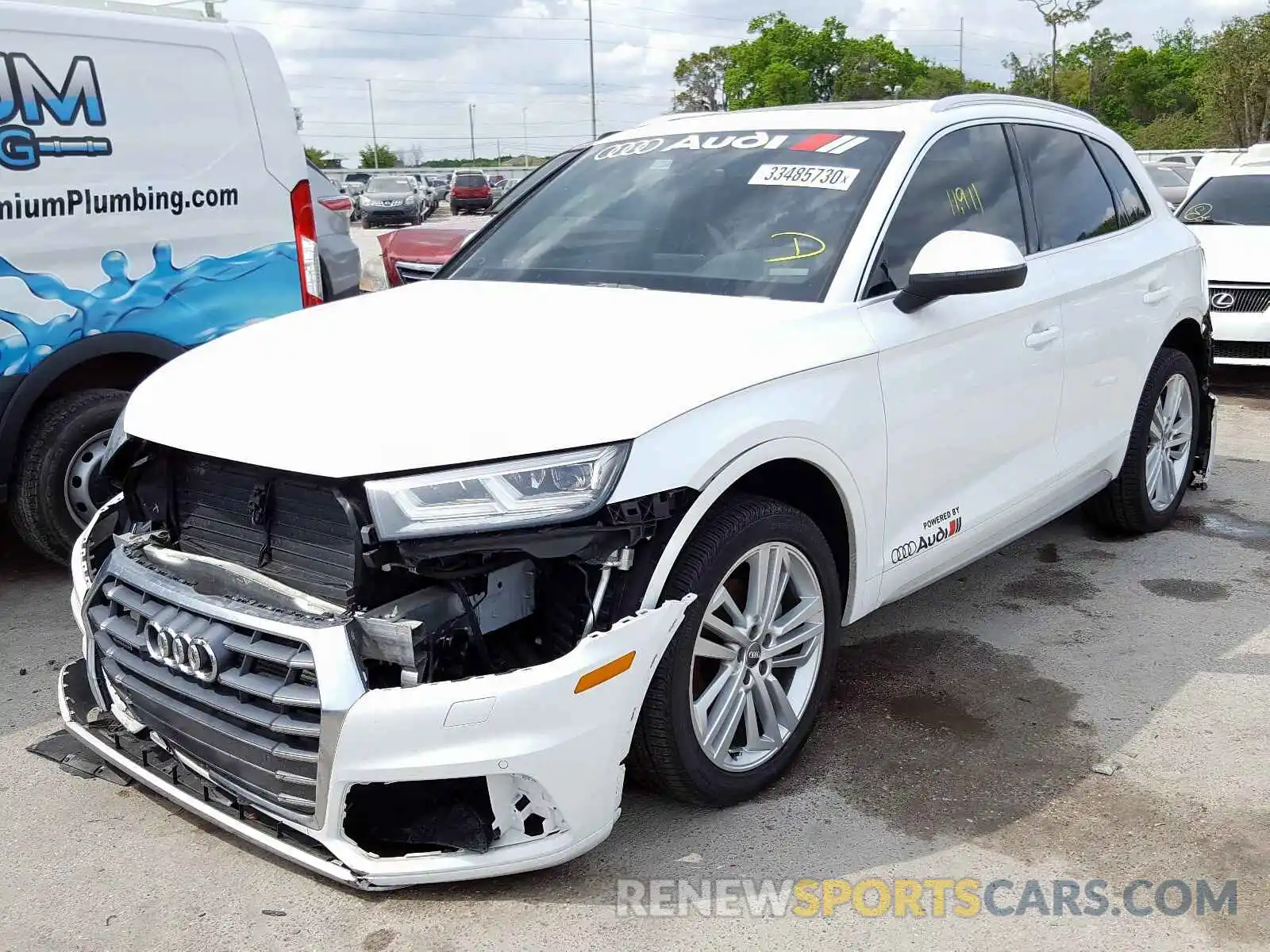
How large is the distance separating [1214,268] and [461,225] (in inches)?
250

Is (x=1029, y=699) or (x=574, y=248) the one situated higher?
(x=574, y=248)

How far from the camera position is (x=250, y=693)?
262 cm

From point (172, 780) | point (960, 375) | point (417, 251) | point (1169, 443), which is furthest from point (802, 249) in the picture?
point (417, 251)

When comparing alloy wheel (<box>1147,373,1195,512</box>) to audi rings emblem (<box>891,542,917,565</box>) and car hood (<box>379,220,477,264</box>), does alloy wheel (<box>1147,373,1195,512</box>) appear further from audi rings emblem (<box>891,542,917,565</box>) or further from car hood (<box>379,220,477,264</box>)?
car hood (<box>379,220,477,264</box>)

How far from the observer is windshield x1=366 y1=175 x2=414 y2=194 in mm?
42188

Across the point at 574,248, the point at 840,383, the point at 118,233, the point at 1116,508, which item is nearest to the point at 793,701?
the point at 840,383

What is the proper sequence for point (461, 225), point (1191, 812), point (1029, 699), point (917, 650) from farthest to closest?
1. point (461, 225)
2. point (917, 650)
3. point (1029, 699)
4. point (1191, 812)

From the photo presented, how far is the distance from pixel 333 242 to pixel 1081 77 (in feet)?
237

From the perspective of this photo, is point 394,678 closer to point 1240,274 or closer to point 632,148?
point 632,148

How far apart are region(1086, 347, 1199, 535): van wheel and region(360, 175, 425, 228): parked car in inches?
1472

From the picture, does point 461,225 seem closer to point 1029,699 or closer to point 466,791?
point 1029,699

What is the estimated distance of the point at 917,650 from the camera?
4270mm

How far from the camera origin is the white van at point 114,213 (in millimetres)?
4609

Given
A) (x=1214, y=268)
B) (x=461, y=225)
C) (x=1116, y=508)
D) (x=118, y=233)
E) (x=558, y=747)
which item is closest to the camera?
(x=558, y=747)
